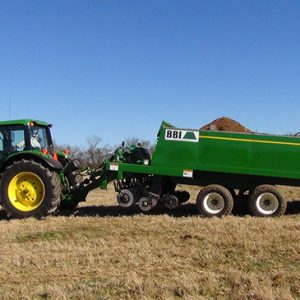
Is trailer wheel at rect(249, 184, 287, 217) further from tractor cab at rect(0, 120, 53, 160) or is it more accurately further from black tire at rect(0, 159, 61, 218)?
tractor cab at rect(0, 120, 53, 160)

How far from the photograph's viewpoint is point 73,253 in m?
6.88

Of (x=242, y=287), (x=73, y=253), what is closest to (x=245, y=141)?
(x=73, y=253)

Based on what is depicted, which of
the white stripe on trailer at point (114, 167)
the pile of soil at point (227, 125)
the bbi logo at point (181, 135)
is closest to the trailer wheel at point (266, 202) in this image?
the bbi logo at point (181, 135)

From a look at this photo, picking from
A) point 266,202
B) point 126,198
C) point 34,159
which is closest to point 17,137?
point 34,159

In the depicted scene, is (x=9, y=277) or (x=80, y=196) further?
(x=80, y=196)

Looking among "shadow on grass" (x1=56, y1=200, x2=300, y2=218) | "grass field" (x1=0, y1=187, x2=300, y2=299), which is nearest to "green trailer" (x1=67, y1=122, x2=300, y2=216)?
"shadow on grass" (x1=56, y1=200, x2=300, y2=218)

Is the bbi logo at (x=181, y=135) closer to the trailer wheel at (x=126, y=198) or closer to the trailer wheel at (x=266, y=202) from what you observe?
the trailer wheel at (x=126, y=198)

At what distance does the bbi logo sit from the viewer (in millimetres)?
9922

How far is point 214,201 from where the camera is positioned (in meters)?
9.78

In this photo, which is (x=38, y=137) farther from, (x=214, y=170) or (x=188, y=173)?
(x=214, y=170)

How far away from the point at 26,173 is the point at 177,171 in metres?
2.88

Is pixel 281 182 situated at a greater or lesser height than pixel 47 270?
greater

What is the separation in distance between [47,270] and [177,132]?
4.58 m

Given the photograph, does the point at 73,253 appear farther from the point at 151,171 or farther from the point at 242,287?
the point at 151,171
